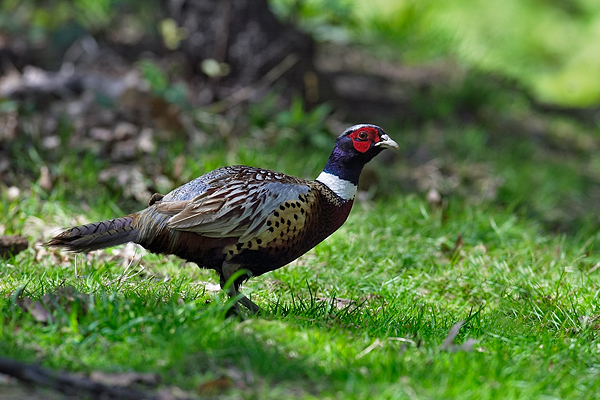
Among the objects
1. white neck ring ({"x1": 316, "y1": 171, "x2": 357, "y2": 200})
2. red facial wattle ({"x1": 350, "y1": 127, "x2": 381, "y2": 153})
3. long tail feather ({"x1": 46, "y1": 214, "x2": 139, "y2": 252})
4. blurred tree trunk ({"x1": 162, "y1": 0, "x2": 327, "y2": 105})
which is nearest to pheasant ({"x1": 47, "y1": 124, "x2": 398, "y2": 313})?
long tail feather ({"x1": 46, "y1": 214, "x2": 139, "y2": 252})

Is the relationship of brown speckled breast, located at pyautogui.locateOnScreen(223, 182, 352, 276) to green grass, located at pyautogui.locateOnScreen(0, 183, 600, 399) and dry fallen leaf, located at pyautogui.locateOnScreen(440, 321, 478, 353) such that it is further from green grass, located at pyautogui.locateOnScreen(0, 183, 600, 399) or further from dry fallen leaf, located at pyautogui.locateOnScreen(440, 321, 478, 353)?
dry fallen leaf, located at pyautogui.locateOnScreen(440, 321, 478, 353)

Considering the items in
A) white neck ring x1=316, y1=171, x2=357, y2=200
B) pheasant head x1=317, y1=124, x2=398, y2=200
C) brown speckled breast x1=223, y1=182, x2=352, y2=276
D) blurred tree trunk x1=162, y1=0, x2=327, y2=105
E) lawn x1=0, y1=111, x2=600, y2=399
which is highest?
blurred tree trunk x1=162, y1=0, x2=327, y2=105

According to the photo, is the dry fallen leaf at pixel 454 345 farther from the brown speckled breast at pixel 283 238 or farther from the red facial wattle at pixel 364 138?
the red facial wattle at pixel 364 138

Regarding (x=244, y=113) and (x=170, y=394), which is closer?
(x=170, y=394)

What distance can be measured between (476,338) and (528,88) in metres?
7.20

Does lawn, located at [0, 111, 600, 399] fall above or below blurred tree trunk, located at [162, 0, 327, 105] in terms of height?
below

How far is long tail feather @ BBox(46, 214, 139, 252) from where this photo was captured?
3297 mm

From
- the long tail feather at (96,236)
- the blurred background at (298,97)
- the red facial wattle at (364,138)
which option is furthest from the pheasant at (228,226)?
the blurred background at (298,97)

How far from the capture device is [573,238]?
5.33m

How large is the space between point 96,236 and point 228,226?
2.07ft

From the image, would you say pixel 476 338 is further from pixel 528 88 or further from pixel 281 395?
pixel 528 88

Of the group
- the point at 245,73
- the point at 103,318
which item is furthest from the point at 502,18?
the point at 103,318

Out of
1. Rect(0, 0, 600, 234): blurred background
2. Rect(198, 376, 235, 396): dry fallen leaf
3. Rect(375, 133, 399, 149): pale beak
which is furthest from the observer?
Rect(0, 0, 600, 234): blurred background

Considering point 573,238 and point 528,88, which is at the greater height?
point 528,88
